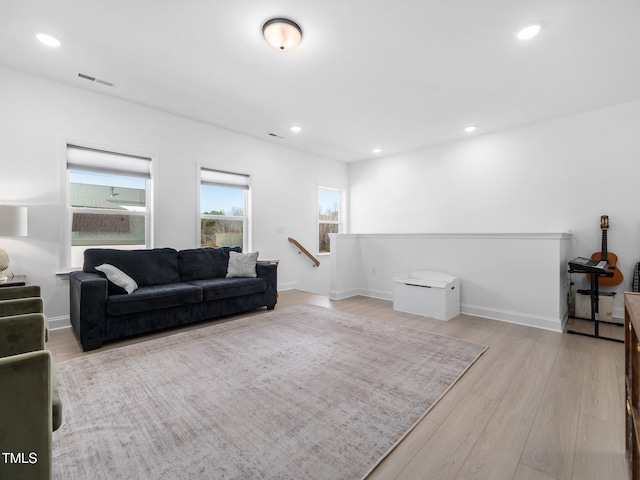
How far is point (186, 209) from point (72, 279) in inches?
67.3

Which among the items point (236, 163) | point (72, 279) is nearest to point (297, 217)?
point (236, 163)

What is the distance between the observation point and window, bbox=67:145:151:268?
3.59 metres

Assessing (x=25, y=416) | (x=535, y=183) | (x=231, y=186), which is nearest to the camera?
(x=25, y=416)

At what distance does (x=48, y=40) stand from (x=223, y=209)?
2.78 m

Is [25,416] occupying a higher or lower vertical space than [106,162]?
lower

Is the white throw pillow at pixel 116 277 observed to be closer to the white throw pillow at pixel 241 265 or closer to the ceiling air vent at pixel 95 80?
the white throw pillow at pixel 241 265

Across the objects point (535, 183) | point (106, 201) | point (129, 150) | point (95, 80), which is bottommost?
point (106, 201)

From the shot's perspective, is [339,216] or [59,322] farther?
[339,216]

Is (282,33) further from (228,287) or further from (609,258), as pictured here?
A: (609,258)

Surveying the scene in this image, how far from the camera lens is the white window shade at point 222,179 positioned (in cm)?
474

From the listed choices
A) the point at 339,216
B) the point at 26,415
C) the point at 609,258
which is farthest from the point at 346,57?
the point at 339,216

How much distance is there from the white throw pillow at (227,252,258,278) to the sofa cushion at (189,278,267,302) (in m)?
0.15

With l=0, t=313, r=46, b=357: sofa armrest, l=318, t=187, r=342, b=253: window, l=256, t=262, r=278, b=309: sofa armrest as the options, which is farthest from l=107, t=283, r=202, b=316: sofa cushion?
l=318, t=187, r=342, b=253: window

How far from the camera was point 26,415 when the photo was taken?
0.98m
